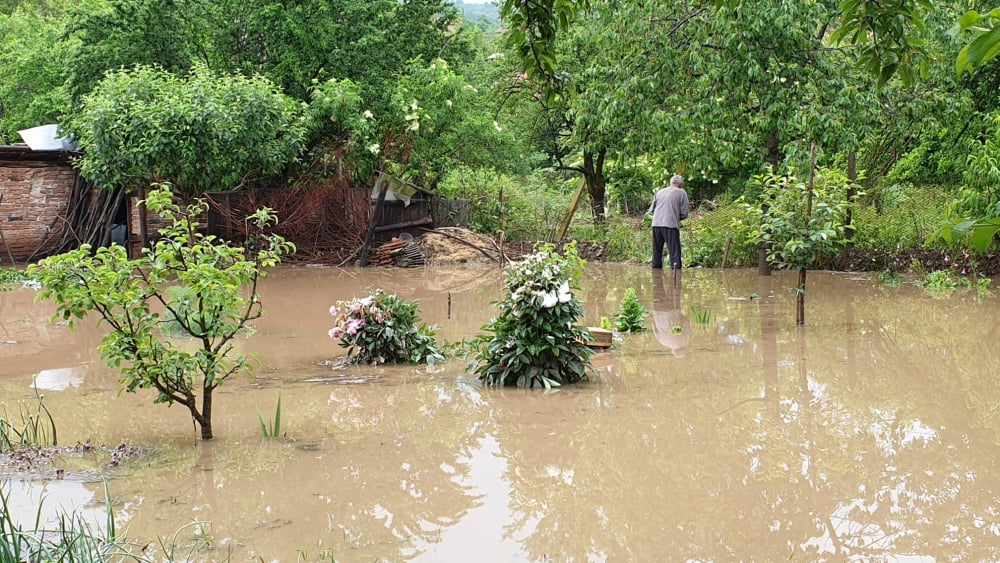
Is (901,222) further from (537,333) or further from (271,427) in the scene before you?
(271,427)

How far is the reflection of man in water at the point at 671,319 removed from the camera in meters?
8.53

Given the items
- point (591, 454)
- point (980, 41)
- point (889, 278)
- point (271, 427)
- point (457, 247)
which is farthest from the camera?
point (457, 247)

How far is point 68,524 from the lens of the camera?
3.81 m

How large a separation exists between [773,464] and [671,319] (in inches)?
209

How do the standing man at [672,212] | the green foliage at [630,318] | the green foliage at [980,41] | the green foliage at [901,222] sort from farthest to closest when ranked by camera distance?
the standing man at [672,212], the green foliage at [901,222], the green foliage at [630,318], the green foliage at [980,41]

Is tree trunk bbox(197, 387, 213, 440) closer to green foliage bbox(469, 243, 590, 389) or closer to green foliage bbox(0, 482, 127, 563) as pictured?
green foliage bbox(0, 482, 127, 563)

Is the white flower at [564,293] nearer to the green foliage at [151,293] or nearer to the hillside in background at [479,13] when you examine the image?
the green foliage at [151,293]

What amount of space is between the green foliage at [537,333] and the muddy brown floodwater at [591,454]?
0.21 metres

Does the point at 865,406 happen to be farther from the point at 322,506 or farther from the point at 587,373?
the point at 322,506

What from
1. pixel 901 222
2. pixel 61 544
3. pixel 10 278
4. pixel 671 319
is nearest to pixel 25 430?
pixel 61 544

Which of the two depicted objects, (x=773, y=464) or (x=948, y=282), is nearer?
(x=773, y=464)

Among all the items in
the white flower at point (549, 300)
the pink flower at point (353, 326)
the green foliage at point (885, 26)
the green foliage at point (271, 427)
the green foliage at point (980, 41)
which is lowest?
the green foliage at point (271, 427)

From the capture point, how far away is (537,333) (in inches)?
261

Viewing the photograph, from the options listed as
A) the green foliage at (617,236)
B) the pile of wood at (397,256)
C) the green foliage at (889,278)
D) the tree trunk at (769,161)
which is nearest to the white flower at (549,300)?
the green foliage at (889,278)
